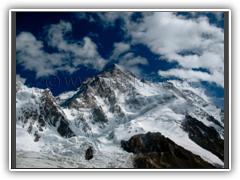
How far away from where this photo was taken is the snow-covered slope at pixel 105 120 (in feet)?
262

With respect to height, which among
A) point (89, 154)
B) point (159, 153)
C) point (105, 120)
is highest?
point (105, 120)

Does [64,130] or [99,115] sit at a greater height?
[99,115]

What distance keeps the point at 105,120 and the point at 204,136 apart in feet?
247

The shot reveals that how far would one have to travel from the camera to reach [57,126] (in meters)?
107

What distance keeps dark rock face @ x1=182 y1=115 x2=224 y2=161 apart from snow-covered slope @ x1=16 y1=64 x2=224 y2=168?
4056 millimetres

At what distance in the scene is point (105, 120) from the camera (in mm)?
138250

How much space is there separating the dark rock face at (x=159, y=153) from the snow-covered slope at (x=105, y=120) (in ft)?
15.2

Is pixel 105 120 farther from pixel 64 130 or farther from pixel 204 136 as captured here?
pixel 204 136

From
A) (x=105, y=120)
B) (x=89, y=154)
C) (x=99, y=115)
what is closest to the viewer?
(x=89, y=154)

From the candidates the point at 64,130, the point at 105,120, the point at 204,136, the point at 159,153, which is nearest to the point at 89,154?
the point at 159,153

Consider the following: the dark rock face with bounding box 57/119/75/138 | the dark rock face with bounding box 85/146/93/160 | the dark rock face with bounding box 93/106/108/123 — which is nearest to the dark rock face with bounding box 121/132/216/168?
the dark rock face with bounding box 85/146/93/160

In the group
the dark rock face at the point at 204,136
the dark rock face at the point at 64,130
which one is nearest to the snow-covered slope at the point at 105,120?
the dark rock face at the point at 64,130

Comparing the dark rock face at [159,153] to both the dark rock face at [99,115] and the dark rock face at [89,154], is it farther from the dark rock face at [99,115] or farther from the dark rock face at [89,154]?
the dark rock face at [99,115]
